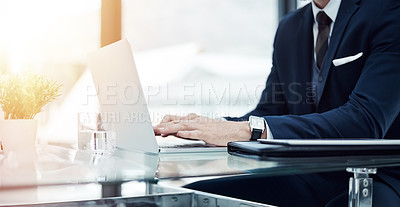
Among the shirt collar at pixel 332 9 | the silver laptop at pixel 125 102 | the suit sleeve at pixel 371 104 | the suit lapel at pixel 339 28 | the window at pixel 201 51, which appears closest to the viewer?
the silver laptop at pixel 125 102

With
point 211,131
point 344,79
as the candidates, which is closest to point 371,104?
point 344,79

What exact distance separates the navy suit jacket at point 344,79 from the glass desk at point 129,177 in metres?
0.55

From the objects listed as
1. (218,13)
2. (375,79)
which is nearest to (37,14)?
(218,13)

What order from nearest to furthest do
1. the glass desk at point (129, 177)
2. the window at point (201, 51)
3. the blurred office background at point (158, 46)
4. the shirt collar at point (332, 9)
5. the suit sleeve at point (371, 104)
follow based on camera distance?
the glass desk at point (129, 177) → the suit sleeve at point (371, 104) → the shirt collar at point (332, 9) → the blurred office background at point (158, 46) → the window at point (201, 51)

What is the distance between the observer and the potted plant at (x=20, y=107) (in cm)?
132

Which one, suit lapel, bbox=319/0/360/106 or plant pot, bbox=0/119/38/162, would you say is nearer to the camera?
plant pot, bbox=0/119/38/162

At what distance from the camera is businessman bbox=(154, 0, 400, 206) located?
140 centimetres

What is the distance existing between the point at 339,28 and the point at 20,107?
1.27m

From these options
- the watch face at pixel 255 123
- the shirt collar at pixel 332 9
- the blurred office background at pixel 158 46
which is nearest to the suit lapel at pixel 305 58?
the shirt collar at pixel 332 9

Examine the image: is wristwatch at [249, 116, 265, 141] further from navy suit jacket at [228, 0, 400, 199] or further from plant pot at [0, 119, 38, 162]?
plant pot at [0, 119, 38, 162]

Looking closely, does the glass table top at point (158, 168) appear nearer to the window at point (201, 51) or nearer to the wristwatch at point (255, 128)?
the wristwatch at point (255, 128)

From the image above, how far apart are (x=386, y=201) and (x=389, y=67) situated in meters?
0.49

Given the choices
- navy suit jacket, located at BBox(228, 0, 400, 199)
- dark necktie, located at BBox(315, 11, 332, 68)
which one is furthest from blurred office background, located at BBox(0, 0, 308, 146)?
dark necktie, located at BBox(315, 11, 332, 68)

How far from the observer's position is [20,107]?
135cm
